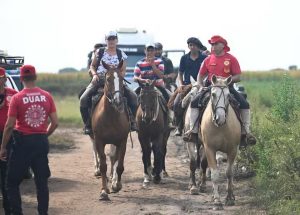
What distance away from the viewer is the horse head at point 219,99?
1365 cm

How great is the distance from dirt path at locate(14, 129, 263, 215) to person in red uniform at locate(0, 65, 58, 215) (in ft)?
6.42

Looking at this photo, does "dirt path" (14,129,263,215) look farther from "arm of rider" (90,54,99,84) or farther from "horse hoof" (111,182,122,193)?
"arm of rider" (90,54,99,84)

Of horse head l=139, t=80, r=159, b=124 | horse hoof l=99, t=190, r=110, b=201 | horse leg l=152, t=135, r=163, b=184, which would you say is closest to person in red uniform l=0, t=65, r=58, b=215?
horse hoof l=99, t=190, r=110, b=201

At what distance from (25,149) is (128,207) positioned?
3096 mm

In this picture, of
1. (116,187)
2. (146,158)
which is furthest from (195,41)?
(116,187)

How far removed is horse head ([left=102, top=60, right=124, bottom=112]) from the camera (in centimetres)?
1461

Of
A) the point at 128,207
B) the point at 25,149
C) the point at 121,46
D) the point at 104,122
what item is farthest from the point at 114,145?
the point at 121,46

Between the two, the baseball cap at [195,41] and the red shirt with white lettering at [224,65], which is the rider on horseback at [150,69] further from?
the red shirt with white lettering at [224,65]

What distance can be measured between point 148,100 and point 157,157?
1.24 m

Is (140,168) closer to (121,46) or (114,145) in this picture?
(114,145)

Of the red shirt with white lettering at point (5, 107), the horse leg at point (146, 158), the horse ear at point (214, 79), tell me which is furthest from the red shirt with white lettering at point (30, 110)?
the horse leg at point (146, 158)

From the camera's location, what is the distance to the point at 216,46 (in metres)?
14.6

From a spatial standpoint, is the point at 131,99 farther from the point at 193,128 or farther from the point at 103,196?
the point at 103,196

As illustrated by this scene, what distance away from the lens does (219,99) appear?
1373 cm
